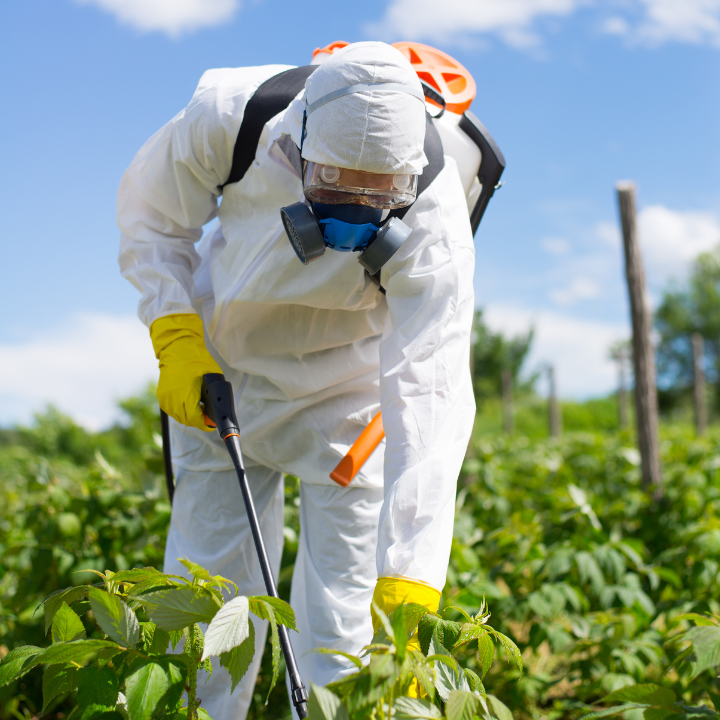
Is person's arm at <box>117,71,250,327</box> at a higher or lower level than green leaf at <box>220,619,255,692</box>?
higher

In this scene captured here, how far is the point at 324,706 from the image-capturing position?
2.91ft

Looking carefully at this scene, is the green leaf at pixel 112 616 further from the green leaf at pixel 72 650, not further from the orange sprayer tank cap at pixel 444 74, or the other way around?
the orange sprayer tank cap at pixel 444 74

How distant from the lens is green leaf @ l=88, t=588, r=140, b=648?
3.24 ft

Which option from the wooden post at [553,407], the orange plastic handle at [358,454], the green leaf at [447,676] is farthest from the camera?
the wooden post at [553,407]

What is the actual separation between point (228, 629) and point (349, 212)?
940 mm

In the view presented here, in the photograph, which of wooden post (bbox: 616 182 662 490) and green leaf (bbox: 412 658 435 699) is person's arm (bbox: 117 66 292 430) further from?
wooden post (bbox: 616 182 662 490)

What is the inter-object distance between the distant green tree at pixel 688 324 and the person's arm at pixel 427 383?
35.2 m

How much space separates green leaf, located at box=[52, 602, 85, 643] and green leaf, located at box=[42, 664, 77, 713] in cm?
5

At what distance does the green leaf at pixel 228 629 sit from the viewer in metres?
0.93

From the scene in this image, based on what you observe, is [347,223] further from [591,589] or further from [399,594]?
[591,589]

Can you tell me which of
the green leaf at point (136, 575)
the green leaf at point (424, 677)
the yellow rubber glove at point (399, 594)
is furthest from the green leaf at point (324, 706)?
the yellow rubber glove at point (399, 594)

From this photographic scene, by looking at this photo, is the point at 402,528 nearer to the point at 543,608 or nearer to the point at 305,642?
the point at 305,642

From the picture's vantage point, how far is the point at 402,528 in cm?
147

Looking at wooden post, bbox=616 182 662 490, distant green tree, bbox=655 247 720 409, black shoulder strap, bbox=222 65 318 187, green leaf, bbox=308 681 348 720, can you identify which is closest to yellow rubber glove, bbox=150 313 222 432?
black shoulder strap, bbox=222 65 318 187
